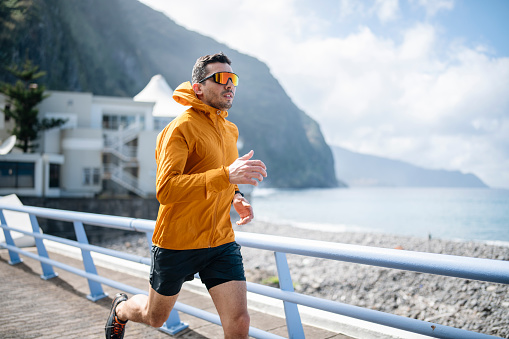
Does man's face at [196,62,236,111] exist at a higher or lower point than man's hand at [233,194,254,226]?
higher

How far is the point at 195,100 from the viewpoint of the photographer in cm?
215

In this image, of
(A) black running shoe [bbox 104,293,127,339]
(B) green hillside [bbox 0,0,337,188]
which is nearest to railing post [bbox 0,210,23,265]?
(A) black running shoe [bbox 104,293,127,339]

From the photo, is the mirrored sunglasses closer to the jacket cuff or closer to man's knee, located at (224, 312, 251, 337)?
the jacket cuff

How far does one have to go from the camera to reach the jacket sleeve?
189 centimetres

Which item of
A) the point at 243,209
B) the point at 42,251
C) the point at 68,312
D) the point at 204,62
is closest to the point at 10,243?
the point at 42,251

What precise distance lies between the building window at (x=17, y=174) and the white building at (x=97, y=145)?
2.95 ft

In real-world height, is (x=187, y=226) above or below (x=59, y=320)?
above

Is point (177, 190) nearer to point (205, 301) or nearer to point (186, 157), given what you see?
point (186, 157)

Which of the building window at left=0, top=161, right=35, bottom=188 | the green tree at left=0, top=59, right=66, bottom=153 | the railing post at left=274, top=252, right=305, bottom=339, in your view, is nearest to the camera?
the railing post at left=274, top=252, right=305, bottom=339

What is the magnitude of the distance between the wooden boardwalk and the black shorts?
4.30 feet

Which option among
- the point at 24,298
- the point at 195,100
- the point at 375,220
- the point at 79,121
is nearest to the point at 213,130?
the point at 195,100

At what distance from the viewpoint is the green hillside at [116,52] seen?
61031 millimetres

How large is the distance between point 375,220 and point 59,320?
56400mm

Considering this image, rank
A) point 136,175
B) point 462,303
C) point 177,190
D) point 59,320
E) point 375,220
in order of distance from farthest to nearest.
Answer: point 375,220
point 136,175
point 462,303
point 59,320
point 177,190
